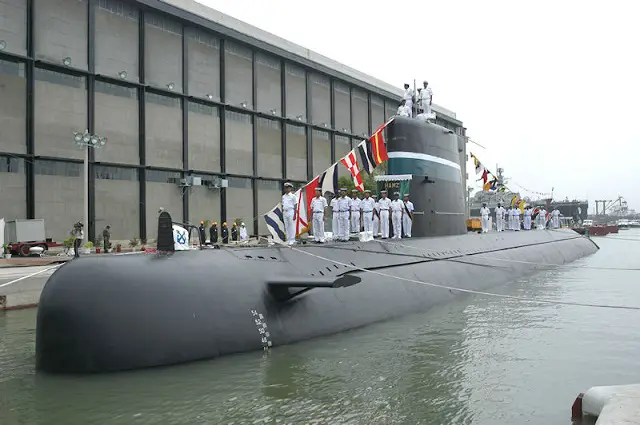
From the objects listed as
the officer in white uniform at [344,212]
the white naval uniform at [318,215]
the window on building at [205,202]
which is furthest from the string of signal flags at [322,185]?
the window on building at [205,202]

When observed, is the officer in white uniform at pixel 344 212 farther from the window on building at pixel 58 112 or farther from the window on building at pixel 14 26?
the window on building at pixel 14 26

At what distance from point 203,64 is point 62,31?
7972 millimetres

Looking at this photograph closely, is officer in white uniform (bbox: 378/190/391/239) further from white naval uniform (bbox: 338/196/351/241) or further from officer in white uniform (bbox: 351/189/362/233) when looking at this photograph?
white naval uniform (bbox: 338/196/351/241)

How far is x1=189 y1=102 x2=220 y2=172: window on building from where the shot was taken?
30.6 metres

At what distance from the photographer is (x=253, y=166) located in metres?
34.4

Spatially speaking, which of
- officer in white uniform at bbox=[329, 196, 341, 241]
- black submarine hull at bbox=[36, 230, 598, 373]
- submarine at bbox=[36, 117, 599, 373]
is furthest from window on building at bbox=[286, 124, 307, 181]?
black submarine hull at bbox=[36, 230, 598, 373]

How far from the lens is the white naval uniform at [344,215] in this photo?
43.9 ft

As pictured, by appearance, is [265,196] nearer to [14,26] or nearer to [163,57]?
[163,57]

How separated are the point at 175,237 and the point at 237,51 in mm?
26804

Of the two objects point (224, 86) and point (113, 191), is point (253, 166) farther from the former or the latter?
point (113, 191)

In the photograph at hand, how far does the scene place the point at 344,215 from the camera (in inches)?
529

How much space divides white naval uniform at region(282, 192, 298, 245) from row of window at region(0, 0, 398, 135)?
17.6 meters

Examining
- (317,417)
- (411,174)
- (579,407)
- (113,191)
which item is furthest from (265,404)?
(113,191)

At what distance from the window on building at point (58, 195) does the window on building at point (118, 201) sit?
3.32 feet
